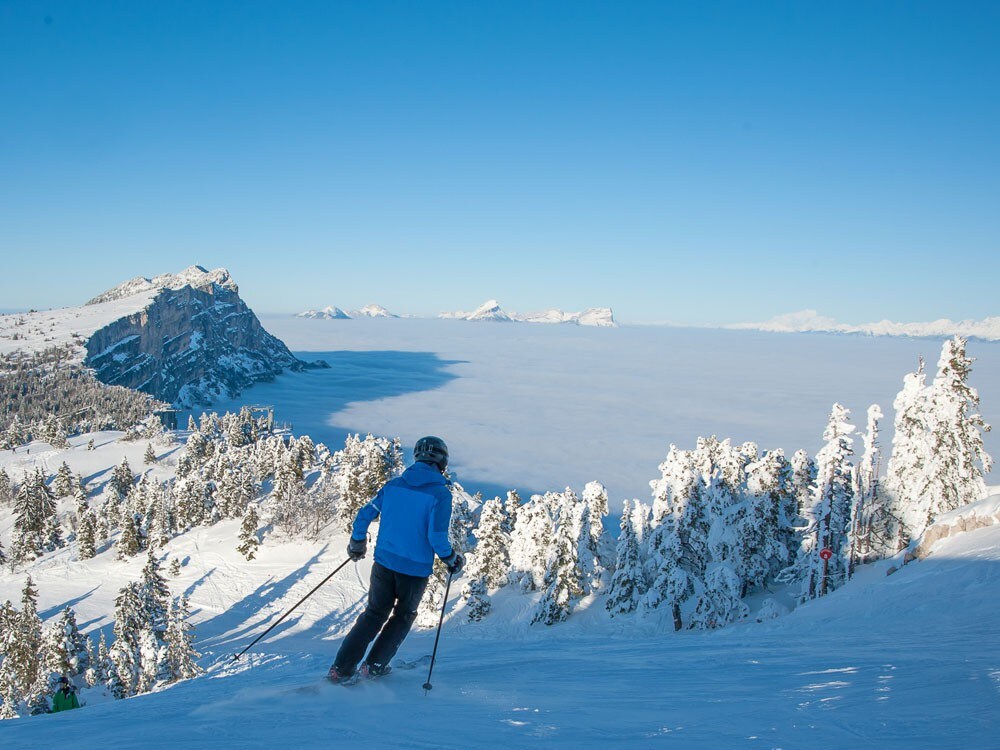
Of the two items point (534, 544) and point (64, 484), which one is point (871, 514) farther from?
point (64, 484)

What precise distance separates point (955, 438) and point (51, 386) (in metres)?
248

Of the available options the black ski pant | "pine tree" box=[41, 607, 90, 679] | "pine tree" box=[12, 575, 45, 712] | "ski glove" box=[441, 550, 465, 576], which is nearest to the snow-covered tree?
"pine tree" box=[41, 607, 90, 679]

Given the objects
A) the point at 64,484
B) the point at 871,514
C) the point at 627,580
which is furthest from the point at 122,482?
the point at 871,514

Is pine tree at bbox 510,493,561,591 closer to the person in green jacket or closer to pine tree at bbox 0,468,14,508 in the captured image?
the person in green jacket

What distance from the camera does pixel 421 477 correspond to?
18.8 feet

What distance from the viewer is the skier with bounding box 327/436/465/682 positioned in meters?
5.64

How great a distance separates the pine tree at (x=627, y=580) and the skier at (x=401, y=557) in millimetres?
27655

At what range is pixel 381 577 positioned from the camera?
577 centimetres

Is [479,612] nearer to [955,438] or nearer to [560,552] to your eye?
[560,552]

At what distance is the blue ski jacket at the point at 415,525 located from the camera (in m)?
5.62

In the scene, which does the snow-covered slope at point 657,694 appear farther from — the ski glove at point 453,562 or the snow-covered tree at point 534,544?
the snow-covered tree at point 534,544

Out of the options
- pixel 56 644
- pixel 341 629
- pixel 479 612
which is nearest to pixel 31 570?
pixel 56 644

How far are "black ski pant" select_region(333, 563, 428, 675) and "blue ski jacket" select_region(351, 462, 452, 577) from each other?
143 millimetres

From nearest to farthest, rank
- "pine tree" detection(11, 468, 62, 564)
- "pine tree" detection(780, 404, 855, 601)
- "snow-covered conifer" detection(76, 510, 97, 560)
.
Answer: "pine tree" detection(780, 404, 855, 601) → "snow-covered conifer" detection(76, 510, 97, 560) → "pine tree" detection(11, 468, 62, 564)
